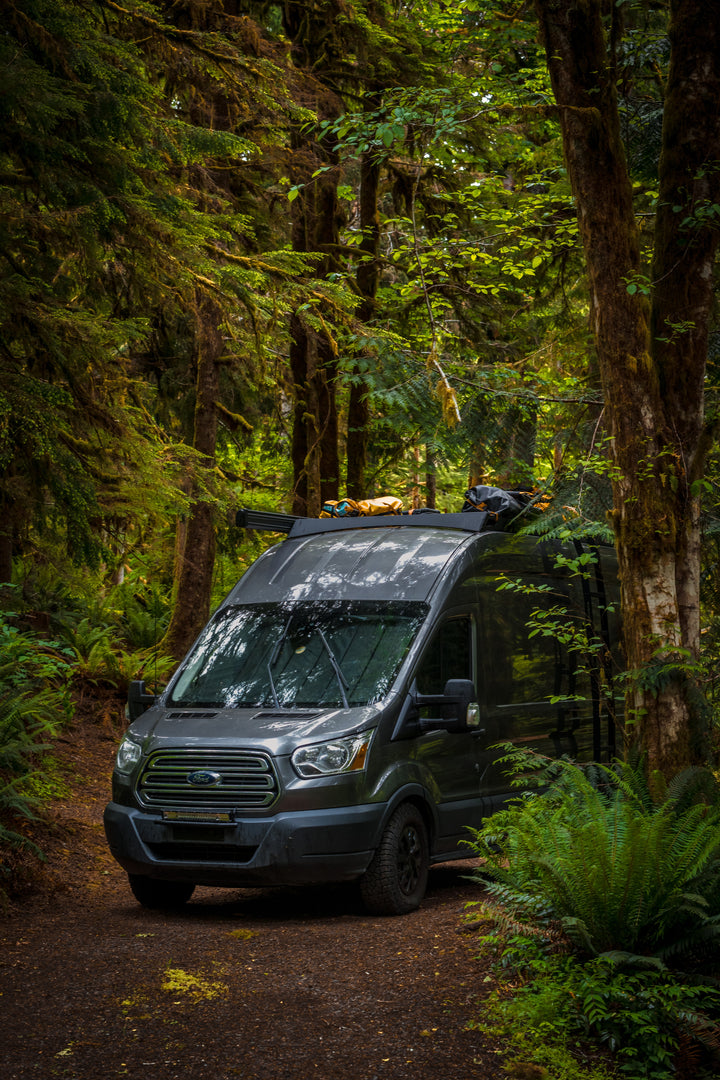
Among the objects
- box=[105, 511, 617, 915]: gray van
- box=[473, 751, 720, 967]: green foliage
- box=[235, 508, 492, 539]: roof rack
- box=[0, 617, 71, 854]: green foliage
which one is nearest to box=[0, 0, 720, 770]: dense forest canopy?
box=[235, 508, 492, 539]: roof rack

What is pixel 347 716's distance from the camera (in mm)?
7500

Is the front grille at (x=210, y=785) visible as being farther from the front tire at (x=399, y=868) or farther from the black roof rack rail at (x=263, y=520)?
the black roof rack rail at (x=263, y=520)

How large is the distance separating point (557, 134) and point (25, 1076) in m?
14.8

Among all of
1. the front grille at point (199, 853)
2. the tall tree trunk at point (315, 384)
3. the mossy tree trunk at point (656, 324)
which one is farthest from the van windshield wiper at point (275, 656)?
the tall tree trunk at point (315, 384)

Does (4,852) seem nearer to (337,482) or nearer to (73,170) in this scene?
(73,170)

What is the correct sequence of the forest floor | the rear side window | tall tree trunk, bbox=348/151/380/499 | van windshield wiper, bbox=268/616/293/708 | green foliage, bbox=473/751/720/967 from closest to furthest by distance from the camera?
the forest floor → green foliage, bbox=473/751/720/967 → van windshield wiper, bbox=268/616/293/708 → the rear side window → tall tree trunk, bbox=348/151/380/499

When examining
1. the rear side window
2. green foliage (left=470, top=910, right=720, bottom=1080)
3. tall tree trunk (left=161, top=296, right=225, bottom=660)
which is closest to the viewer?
green foliage (left=470, top=910, right=720, bottom=1080)

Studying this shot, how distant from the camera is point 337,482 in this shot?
18.1 metres

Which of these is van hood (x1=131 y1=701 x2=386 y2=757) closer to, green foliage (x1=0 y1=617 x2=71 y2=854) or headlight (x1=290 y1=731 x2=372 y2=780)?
headlight (x1=290 y1=731 x2=372 y2=780)

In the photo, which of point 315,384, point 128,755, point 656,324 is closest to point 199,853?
point 128,755

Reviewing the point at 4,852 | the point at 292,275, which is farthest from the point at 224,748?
the point at 292,275

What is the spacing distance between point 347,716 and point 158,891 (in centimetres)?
196

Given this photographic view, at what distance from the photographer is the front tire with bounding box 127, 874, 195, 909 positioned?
7.75 m

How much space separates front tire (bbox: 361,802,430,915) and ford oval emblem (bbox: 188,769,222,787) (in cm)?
120
